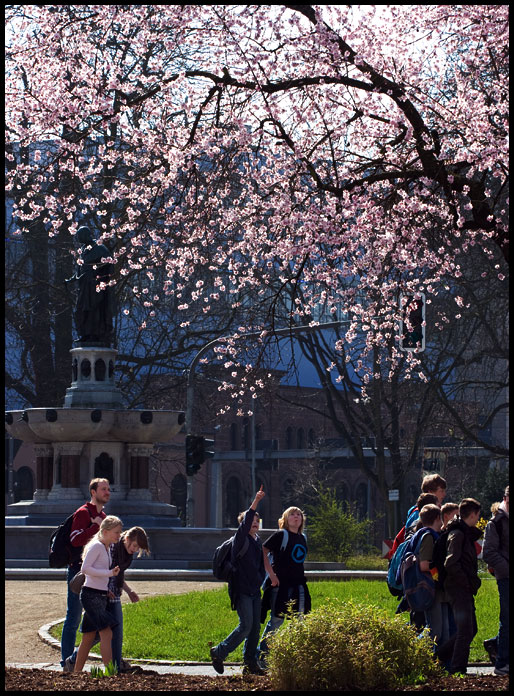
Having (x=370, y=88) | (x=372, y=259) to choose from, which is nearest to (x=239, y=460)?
(x=372, y=259)

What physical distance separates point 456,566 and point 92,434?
17.4 m

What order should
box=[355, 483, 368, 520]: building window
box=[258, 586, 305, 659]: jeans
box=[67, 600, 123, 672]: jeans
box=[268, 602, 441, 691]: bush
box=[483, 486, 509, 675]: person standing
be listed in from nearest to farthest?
box=[268, 602, 441, 691]: bush
box=[67, 600, 123, 672]: jeans
box=[258, 586, 305, 659]: jeans
box=[483, 486, 509, 675]: person standing
box=[355, 483, 368, 520]: building window

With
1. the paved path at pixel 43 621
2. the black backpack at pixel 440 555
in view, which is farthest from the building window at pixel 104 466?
the black backpack at pixel 440 555

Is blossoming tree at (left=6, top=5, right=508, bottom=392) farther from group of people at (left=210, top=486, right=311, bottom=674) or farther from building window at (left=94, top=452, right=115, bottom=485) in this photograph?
building window at (left=94, top=452, right=115, bottom=485)

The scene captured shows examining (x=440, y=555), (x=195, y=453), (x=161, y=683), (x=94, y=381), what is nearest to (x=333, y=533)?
(x=195, y=453)

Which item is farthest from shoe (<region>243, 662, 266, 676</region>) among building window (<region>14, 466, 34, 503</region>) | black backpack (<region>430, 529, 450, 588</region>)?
building window (<region>14, 466, 34, 503</region>)

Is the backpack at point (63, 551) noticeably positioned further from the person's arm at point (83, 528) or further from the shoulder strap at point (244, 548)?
the shoulder strap at point (244, 548)

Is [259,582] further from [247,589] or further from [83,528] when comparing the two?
[83,528]

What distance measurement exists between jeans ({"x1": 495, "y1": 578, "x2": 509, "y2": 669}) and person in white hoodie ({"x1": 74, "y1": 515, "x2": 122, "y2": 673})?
3571mm

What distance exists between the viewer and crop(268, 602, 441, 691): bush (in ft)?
27.3

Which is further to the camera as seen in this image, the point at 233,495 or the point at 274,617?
the point at 233,495

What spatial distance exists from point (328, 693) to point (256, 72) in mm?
6899

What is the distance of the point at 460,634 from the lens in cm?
1073

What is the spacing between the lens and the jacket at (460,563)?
1084 centimetres
